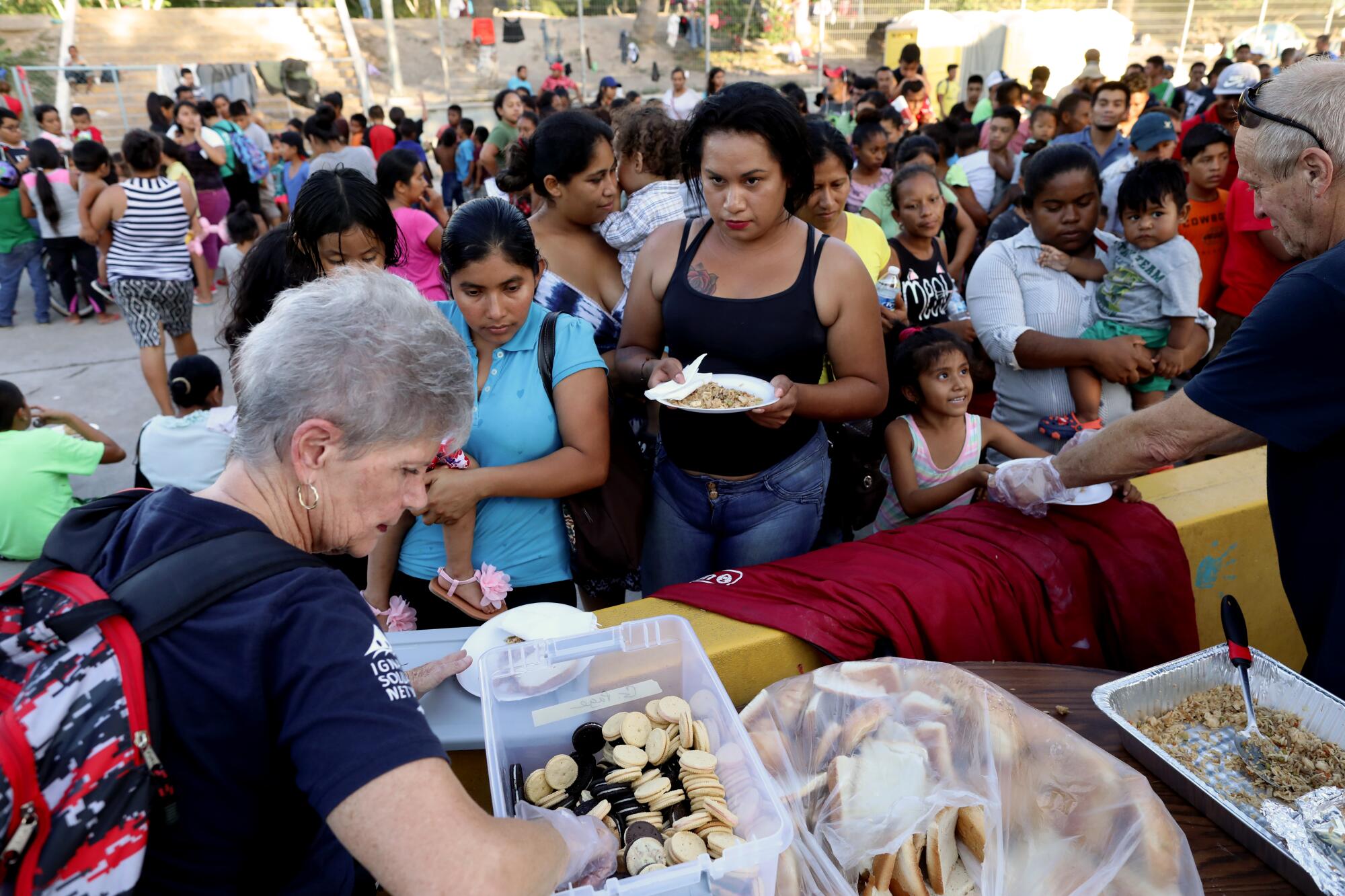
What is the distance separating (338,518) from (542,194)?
7.40 feet

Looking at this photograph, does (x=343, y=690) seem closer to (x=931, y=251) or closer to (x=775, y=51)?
(x=931, y=251)

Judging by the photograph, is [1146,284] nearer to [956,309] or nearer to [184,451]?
[956,309]

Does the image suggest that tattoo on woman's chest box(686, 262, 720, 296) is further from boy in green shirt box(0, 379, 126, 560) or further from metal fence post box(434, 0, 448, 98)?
metal fence post box(434, 0, 448, 98)

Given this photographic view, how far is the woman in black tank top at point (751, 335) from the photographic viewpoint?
2.29 metres

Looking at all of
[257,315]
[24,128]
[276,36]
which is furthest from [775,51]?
[257,315]

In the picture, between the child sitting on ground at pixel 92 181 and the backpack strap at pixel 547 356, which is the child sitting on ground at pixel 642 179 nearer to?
the backpack strap at pixel 547 356

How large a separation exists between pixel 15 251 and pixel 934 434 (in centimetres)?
936

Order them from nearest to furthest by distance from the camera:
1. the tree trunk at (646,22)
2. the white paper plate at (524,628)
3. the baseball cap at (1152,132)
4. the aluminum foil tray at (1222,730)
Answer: the aluminum foil tray at (1222,730), the white paper plate at (524,628), the baseball cap at (1152,132), the tree trunk at (646,22)

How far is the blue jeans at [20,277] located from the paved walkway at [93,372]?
0.53 feet

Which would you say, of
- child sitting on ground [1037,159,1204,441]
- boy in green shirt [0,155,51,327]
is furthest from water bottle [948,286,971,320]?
boy in green shirt [0,155,51,327]

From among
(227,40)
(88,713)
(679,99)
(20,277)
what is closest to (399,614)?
(88,713)

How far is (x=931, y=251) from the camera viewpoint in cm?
383

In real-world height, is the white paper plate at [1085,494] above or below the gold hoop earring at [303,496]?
below

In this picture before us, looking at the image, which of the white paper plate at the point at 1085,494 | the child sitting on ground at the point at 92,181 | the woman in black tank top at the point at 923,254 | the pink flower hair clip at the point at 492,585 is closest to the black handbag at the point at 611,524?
the pink flower hair clip at the point at 492,585
